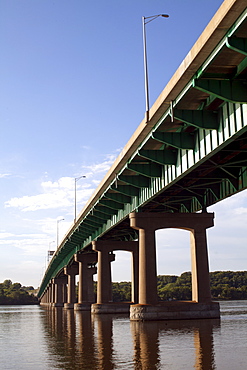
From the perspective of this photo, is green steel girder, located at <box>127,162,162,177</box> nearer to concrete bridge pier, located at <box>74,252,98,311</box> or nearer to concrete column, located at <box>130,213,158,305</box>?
concrete column, located at <box>130,213,158,305</box>

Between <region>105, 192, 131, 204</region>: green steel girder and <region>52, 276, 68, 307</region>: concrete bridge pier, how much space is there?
103468mm

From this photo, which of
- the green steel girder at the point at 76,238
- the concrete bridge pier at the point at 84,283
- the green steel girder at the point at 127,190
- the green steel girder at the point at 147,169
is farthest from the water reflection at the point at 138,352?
the concrete bridge pier at the point at 84,283

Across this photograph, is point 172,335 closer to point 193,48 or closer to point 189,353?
point 189,353

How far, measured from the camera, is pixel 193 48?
22406 mm

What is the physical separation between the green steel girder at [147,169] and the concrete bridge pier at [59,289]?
11597 cm

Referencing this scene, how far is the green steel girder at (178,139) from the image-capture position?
29.8m

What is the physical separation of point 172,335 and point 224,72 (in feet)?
47.8

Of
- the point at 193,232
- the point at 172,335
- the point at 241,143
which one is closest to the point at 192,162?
the point at 241,143

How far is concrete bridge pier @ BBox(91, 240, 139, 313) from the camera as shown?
222ft

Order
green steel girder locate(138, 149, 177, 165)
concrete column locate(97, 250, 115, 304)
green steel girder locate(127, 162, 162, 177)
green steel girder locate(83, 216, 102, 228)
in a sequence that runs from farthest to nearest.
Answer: concrete column locate(97, 250, 115, 304), green steel girder locate(83, 216, 102, 228), green steel girder locate(127, 162, 162, 177), green steel girder locate(138, 149, 177, 165)

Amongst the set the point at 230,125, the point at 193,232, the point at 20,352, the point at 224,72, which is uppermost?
the point at 224,72

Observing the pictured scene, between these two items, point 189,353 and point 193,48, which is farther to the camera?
point 193,48

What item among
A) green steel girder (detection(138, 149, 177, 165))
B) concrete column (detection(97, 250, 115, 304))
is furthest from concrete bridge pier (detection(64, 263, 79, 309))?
green steel girder (detection(138, 149, 177, 165))

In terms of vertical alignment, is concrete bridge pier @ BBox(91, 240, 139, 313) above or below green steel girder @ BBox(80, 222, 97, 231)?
below
